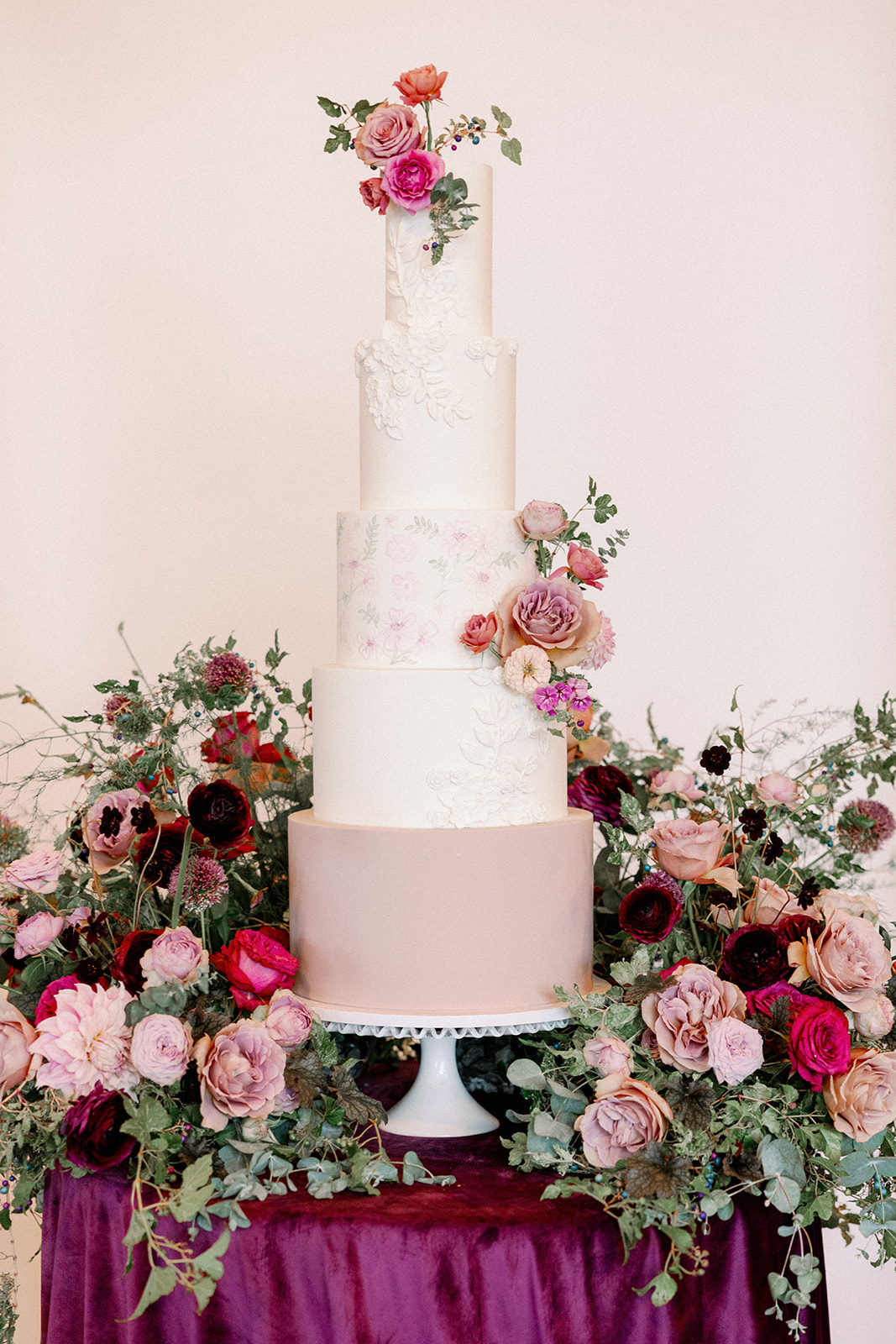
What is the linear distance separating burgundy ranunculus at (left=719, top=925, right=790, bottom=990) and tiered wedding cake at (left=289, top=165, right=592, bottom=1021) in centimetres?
26

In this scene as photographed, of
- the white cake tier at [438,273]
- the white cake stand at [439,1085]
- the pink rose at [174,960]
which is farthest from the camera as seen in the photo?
the white cake tier at [438,273]

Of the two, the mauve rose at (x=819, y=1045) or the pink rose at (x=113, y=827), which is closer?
the mauve rose at (x=819, y=1045)

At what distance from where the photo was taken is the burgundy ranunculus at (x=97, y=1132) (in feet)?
6.21

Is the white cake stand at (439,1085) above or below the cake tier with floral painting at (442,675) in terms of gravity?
below

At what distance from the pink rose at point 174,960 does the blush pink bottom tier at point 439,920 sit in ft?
0.73

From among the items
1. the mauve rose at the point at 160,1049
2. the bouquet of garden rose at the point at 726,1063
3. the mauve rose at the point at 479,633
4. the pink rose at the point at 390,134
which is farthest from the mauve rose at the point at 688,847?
the pink rose at the point at 390,134

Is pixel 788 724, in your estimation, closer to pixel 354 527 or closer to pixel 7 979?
pixel 354 527

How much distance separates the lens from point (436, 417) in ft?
7.18

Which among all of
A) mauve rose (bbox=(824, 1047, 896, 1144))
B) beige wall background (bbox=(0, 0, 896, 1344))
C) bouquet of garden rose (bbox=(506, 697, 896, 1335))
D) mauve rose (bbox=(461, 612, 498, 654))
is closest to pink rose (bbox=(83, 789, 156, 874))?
mauve rose (bbox=(461, 612, 498, 654))

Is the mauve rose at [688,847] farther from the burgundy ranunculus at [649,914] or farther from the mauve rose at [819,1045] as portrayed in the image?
the mauve rose at [819,1045]

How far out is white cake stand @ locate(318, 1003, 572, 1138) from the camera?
2090 mm

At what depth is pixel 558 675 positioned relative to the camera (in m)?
2.14

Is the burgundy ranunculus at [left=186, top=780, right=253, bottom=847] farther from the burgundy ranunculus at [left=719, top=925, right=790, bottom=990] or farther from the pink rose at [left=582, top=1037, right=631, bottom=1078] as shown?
the burgundy ranunculus at [left=719, top=925, right=790, bottom=990]

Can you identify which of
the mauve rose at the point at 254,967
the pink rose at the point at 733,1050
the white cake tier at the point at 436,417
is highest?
the white cake tier at the point at 436,417
